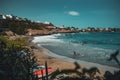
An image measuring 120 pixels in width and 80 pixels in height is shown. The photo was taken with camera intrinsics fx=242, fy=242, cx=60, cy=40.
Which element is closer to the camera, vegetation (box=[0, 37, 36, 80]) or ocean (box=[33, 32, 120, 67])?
vegetation (box=[0, 37, 36, 80])

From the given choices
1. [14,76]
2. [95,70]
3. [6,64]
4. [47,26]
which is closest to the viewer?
[95,70]

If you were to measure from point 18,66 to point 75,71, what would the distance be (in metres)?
0.45

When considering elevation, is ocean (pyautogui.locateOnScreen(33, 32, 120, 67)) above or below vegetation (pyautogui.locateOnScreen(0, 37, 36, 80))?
below

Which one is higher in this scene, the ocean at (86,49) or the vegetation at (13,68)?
the vegetation at (13,68)

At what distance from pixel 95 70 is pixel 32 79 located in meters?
0.54

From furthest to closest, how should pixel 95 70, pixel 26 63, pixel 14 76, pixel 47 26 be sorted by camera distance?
pixel 47 26 → pixel 26 63 → pixel 14 76 → pixel 95 70

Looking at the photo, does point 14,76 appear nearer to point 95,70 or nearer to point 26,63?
point 26,63

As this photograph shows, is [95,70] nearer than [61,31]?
Yes

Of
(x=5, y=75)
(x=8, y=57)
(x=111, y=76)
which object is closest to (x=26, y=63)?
(x=8, y=57)

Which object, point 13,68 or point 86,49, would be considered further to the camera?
point 86,49

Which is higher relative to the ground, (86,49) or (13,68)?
(13,68)

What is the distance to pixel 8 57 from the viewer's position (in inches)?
68.6

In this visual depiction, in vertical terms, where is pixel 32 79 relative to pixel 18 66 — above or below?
below

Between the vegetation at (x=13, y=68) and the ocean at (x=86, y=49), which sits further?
the ocean at (x=86, y=49)
